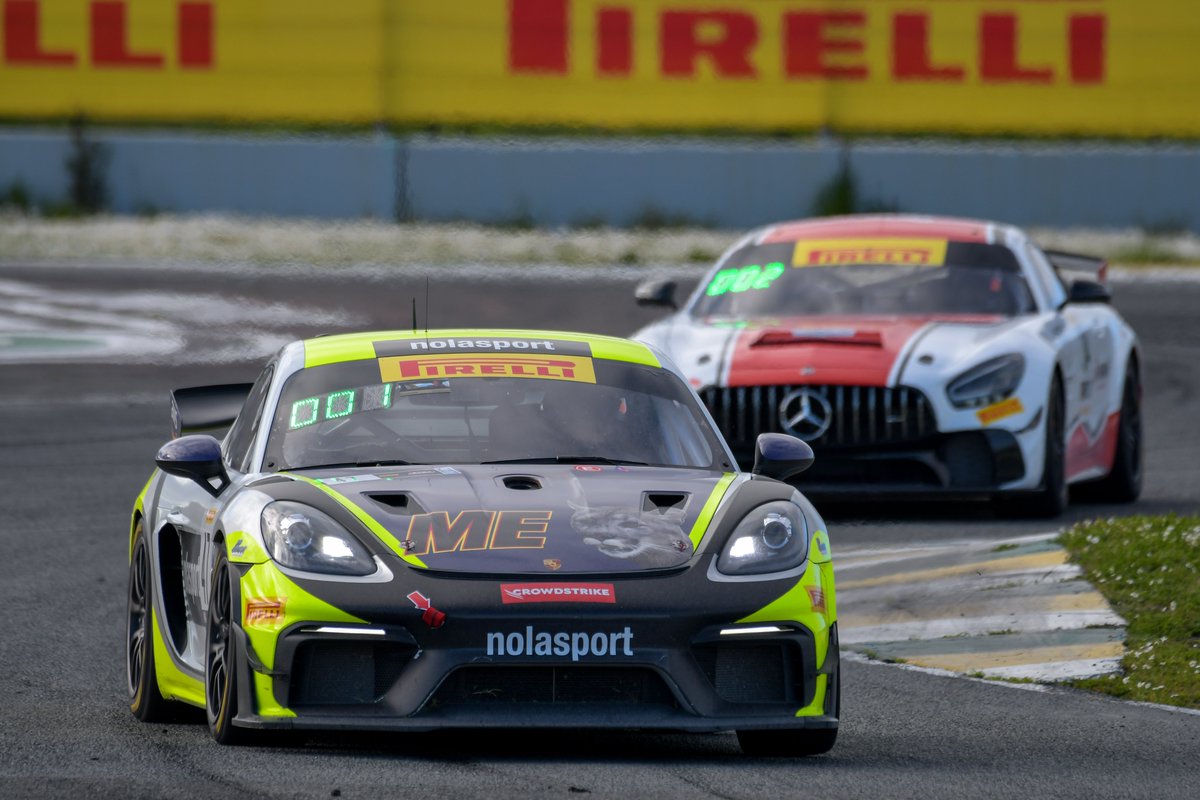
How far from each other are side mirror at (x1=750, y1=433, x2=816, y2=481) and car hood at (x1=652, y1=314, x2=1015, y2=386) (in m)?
4.80

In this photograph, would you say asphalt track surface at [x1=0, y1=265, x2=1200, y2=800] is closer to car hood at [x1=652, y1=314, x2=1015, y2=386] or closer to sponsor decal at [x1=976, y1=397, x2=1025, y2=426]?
sponsor decal at [x1=976, y1=397, x2=1025, y2=426]

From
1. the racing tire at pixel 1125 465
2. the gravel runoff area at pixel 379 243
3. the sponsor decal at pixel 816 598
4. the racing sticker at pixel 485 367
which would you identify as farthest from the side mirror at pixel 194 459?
the gravel runoff area at pixel 379 243

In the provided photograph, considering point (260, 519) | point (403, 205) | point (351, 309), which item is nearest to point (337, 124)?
point (403, 205)

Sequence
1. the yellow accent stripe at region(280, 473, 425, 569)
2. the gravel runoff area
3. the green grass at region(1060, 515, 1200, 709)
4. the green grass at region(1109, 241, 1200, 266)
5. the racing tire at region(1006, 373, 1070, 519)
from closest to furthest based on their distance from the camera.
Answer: the yellow accent stripe at region(280, 473, 425, 569) → the green grass at region(1060, 515, 1200, 709) → the racing tire at region(1006, 373, 1070, 519) → the gravel runoff area → the green grass at region(1109, 241, 1200, 266)

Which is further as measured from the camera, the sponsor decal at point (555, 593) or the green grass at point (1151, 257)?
the green grass at point (1151, 257)

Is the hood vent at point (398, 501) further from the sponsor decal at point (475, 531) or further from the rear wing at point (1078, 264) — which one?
the rear wing at point (1078, 264)

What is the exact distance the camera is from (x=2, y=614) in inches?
375

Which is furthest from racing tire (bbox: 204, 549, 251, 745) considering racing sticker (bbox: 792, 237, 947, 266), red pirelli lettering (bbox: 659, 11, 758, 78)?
red pirelli lettering (bbox: 659, 11, 758, 78)

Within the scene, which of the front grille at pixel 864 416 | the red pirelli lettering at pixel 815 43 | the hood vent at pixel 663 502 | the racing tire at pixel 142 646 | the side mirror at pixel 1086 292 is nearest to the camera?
the hood vent at pixel 663 502

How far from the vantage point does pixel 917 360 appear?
1211 cm

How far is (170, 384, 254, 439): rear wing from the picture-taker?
28.2ft

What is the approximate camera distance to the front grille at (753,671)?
6.21 metres

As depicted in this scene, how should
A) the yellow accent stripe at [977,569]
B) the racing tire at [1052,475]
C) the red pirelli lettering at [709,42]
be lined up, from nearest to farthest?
the yellow accent stripe at [977,569], the racing tire at [1052,475], the red pirelli lettering at [709,42]

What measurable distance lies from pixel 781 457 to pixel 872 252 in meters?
6.42
